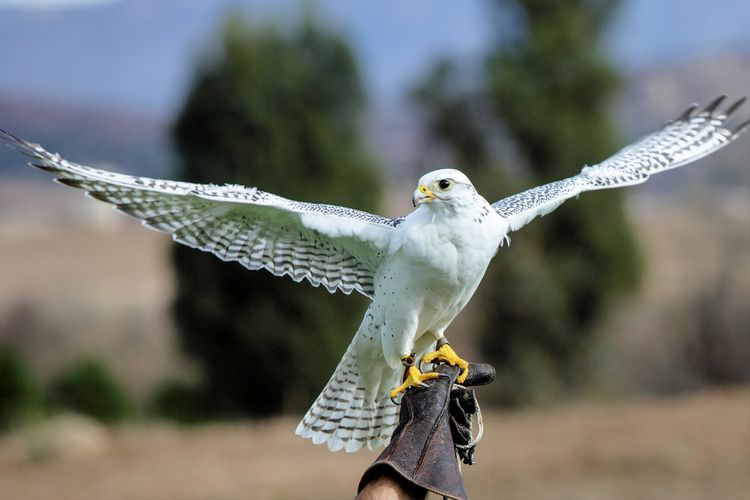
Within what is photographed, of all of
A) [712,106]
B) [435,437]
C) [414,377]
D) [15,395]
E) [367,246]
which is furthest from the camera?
[15,395]

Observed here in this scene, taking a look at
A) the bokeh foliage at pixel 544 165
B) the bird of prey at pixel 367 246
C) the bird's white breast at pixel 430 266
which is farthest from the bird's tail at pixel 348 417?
the bokeh foliage at pixel 544 165

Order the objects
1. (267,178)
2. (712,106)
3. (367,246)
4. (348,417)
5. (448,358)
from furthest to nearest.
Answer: (267,178), (712,106), (348,417), (367,246), (448,358)

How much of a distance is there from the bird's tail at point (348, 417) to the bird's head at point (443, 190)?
4.02 ft

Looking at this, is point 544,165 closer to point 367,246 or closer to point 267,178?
point 267,178

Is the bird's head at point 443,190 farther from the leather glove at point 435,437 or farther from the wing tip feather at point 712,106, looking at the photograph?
the wing tip feather at point 712,106

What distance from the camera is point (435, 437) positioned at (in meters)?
3.91

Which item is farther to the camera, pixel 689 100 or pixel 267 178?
pixel 689 100

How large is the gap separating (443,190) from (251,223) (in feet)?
3.26

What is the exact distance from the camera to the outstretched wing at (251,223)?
4.45m

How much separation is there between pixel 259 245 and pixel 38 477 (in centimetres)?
1003

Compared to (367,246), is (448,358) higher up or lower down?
lower down

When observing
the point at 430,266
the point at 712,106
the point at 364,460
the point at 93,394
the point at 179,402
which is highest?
the point at 712,106

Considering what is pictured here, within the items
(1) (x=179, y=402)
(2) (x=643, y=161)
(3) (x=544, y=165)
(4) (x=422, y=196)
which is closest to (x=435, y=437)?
(4) (x=422, y=196)

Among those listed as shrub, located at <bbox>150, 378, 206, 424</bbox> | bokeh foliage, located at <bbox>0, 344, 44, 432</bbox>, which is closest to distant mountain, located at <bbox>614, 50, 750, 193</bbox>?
shrub, located at <bbox>150, 378, 206, 424</bbox>
